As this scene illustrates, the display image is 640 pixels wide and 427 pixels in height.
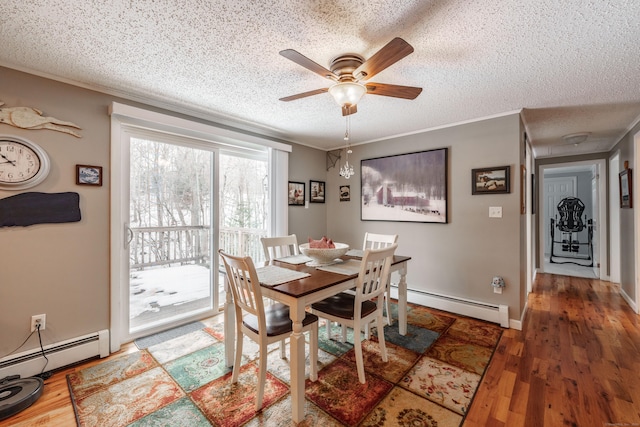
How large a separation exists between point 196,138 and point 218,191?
619 millimetres

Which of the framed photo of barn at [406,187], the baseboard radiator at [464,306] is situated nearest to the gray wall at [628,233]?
the baseboard radiator at [464,306]

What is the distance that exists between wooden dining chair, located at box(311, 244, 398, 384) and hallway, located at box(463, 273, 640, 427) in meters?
0.75

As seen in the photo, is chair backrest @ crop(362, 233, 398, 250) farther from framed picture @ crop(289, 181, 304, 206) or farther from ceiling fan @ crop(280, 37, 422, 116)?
ceiling fan @ crop(280, 37, 422, 116)

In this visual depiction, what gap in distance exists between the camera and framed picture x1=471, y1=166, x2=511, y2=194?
284cm

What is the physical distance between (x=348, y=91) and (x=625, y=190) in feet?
13.9

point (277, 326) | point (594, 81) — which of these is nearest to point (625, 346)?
point (594, 81)

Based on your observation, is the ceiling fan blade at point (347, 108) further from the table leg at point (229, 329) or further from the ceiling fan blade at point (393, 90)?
the table leg at point (229, 329)

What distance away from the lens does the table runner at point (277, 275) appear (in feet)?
5.94

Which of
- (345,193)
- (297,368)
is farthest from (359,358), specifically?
(345,193)

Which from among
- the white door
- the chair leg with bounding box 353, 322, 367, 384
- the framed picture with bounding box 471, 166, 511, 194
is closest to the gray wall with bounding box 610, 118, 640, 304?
the framed picture with bounding box 471, 166, 511, 194

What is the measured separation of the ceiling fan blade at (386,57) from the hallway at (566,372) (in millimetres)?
2089

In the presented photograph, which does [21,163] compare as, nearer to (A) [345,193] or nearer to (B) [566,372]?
(A) [345,193]

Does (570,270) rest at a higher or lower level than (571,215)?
lower

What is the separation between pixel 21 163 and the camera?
1.92 metres
